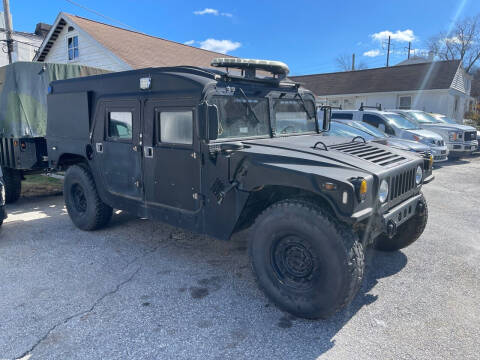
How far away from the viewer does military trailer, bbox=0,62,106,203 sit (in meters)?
6.65

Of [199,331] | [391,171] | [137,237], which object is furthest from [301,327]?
[137,237]

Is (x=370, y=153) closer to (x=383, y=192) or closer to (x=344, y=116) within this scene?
(x=383, y=192)

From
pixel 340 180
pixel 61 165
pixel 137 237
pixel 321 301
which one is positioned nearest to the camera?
pixel 340 180

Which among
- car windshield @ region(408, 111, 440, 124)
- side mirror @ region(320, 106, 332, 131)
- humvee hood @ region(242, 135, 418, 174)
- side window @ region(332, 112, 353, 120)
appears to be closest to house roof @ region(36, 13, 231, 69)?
side window @ region(332, 112, 353, 120)

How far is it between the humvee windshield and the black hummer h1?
0.04 ft

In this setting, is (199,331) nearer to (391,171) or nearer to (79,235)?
(391,171)

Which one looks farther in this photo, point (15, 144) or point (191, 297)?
point (15, 144)

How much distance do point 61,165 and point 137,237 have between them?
174 cm

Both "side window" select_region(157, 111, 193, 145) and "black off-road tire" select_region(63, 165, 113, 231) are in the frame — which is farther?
"black off-road tire" select_region(63, 165, 113, 231)

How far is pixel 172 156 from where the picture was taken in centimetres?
384

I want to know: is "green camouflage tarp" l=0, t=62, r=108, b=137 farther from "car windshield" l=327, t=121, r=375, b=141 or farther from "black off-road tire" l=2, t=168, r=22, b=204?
"car windshield" l=327, t=121, r=375, b=141

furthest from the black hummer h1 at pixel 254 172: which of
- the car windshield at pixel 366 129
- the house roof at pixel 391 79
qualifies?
the house roof at pixel 391 79

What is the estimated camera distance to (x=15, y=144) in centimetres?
659

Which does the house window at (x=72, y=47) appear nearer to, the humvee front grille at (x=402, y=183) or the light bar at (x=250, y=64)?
the light bar at (x=250, y=64)
